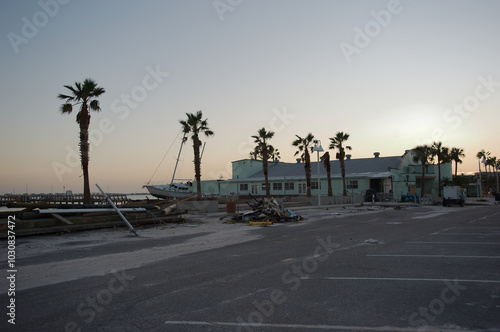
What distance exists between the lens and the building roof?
194ft

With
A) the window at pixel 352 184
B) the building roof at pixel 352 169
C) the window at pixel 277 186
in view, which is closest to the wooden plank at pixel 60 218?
the building roof at pixel 352 169

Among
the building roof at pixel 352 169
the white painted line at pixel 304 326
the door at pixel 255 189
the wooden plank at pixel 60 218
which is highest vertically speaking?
the building roof at pixel 352 169

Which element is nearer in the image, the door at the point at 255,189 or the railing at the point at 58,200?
the railing at the point at 58,200

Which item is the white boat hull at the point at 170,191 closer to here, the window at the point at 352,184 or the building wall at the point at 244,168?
the building wall at the point at 244,168

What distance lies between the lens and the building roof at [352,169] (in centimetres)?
5906

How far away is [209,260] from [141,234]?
25.7 feet

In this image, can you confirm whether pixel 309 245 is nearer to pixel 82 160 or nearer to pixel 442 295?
pixel 442 295

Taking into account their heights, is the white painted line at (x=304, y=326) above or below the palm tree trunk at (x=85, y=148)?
below

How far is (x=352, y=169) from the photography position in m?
63.4

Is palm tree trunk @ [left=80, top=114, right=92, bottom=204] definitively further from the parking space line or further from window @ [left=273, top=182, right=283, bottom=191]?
window @ [left=273, top=182, right=283, bottom=191]

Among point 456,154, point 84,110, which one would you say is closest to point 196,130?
point 84,110

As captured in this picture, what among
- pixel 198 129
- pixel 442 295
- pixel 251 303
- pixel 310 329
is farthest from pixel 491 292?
pixel 198 129

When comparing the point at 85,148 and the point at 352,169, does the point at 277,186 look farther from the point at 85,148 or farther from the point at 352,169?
the point at 85,148

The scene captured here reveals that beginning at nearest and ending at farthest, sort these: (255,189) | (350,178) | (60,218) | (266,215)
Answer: (60,218)
(266,215)
(350,178)
(255,189)
